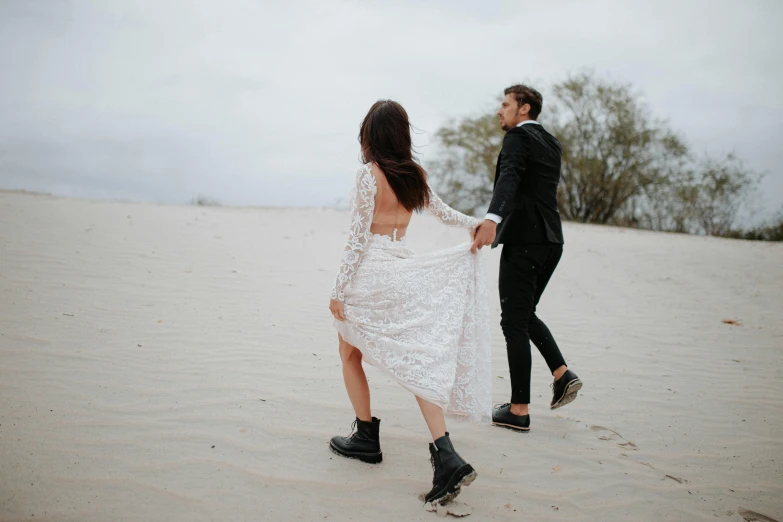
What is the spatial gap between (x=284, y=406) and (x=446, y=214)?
5.81ft

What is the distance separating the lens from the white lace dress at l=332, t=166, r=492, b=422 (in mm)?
2781

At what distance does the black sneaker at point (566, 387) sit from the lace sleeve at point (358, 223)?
186 centimetres

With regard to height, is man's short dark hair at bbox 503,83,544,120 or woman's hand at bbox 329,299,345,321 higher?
man's short dark hair at bbox 503,83,544,120

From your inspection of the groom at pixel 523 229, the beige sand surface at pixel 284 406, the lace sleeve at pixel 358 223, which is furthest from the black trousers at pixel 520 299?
the lace sleeve at pixel 358 223

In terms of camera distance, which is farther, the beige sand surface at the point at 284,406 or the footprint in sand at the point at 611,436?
the footprint in sand at the point at 611,436

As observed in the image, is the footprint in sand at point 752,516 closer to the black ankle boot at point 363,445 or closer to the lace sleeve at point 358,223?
the black ankle boot at point 363,445

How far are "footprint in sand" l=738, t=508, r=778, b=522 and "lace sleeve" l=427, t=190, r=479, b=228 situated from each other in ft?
7.16

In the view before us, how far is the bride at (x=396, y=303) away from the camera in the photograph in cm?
276

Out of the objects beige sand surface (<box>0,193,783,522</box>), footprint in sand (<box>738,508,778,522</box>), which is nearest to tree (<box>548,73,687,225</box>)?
beige sand surface (<box>0,193,783,522</box>)

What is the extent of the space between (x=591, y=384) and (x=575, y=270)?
4930 mm

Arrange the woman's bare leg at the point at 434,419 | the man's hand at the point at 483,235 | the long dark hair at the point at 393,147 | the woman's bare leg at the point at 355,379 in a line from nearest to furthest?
the woman's bare leg at the point at 434,419
the long dark hair at the point at 393,147
the woman's bare leg at the point at 355,379
the man's hand at the point at 483,235

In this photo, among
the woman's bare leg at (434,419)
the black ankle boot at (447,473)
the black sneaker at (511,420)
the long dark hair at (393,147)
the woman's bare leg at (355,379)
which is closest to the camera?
the black ankle boot at (447,473)

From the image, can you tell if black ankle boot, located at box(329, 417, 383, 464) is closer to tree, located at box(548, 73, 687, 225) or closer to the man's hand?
the man's hand

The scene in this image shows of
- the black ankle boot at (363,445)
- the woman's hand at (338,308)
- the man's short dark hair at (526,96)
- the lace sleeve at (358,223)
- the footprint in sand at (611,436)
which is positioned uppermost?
the man's short dark hair at (526,96)
